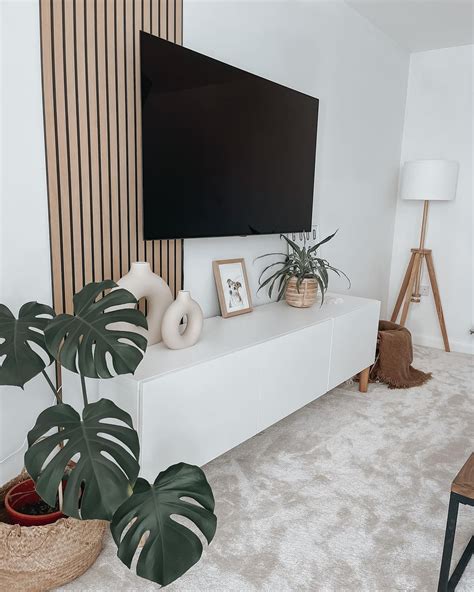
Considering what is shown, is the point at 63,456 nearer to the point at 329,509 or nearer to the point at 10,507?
the point at 10,507

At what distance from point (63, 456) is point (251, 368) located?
38.4 inches

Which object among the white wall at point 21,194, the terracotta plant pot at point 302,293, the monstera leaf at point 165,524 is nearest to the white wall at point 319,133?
the white wall at point 21,194

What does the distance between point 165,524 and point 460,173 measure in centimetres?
375

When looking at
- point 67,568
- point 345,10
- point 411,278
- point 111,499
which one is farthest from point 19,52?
point 411,278

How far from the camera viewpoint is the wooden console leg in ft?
10.1

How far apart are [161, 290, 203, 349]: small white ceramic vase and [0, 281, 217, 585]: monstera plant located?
51cm

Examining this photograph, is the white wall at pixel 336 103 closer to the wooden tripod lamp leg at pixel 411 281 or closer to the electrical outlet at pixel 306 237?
the electrical outlet at pixel 306 237

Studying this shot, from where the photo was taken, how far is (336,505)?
1915mm

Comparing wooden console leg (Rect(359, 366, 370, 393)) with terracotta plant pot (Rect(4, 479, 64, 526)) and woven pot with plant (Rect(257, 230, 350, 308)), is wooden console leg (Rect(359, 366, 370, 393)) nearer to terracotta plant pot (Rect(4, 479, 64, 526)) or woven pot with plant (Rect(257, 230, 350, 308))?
woven pot with plant (Rect(257, 230, 350, 308))

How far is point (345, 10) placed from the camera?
3184 millimetres

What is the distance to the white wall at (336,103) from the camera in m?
2.42

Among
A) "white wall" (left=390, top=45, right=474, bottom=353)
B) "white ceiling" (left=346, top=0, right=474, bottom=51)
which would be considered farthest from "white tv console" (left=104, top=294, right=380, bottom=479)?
"white ceiling" (left=346, top=0, right=474, bottom=51)

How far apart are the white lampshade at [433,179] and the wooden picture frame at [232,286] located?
1834mm

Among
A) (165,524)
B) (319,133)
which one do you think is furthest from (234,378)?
(319,133)
